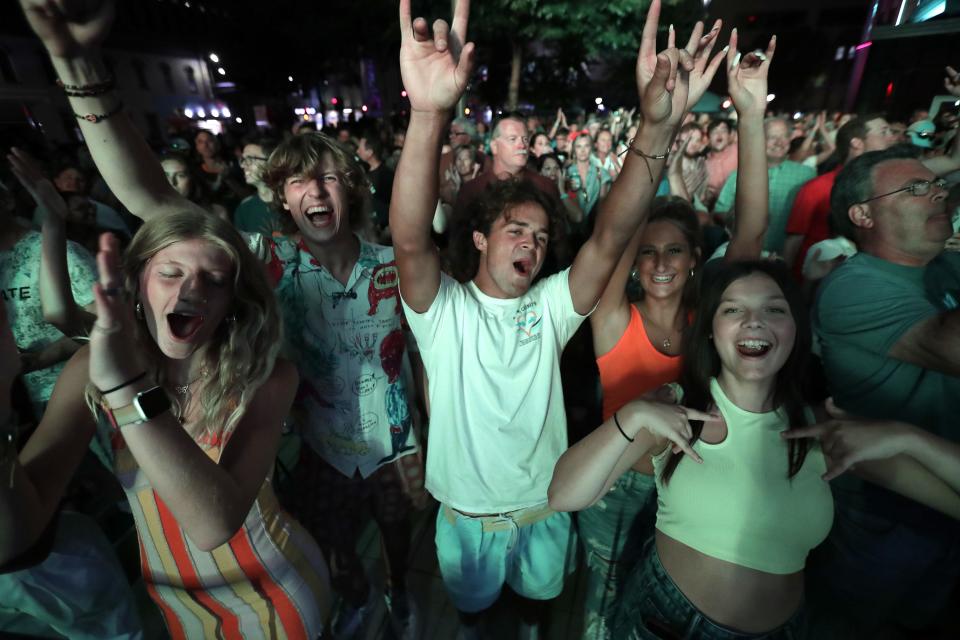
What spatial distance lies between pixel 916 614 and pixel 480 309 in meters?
2.33

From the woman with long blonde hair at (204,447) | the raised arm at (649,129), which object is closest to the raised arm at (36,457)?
the woman with long blonde hair at (204,447)

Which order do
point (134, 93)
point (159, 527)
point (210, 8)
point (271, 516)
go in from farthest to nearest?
point (134, 93), point (210, 8), point (271, 516), point (159, 527)

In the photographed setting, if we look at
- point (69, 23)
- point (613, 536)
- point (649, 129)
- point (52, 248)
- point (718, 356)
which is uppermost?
point (69, 23)

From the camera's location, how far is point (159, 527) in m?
1.34

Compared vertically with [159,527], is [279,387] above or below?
above

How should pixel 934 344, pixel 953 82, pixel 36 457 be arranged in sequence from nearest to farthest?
1. pixel 36 457
2. pixel 934 344
3. pixel 953 82

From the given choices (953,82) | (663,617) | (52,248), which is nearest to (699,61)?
(663,617)

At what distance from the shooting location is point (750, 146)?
2.14 metres

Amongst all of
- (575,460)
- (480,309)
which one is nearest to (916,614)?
(575,460)

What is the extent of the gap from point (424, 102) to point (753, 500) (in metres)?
1.55

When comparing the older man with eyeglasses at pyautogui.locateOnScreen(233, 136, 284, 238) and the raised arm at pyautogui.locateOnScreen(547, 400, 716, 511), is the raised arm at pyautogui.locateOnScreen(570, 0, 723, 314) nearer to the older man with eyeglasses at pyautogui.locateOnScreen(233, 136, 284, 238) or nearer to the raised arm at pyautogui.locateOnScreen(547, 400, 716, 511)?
the raised arm at pyautogui.locateOnScreen(547, 400, 716, 511)

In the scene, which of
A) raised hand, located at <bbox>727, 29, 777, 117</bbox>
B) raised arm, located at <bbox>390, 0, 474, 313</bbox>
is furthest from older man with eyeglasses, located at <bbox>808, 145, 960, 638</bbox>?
raised arm, located at <bbox>390, 0, 474, 313</bbox>

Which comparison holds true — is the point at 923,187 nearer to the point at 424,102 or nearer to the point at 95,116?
the point at 424,102

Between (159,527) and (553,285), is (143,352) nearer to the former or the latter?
(159,527)
